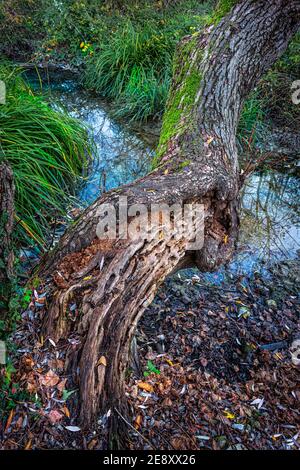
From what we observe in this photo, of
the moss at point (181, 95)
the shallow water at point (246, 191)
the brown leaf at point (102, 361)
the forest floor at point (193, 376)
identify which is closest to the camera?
the forest floor at point (193, 376)

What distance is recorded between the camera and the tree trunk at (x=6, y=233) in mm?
1327

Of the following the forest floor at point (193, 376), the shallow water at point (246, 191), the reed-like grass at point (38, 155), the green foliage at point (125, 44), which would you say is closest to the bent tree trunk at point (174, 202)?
the forest floor at point (193, 376)

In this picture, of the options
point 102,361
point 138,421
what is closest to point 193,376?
point 138,421

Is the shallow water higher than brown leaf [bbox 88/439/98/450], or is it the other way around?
the shallow water

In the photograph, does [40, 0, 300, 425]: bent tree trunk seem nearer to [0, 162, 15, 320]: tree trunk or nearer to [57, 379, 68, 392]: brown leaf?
[57, 379, 68, 392]: brown leaf

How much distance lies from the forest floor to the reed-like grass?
49.1 inches

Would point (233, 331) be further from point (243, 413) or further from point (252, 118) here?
point (252, 118)

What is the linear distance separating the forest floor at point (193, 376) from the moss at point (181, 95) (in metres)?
1.16

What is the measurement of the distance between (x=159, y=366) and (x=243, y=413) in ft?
1.69

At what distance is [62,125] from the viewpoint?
376 cm

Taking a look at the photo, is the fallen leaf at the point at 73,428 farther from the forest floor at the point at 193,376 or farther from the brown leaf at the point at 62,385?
the brown leaf at the point at 62,385

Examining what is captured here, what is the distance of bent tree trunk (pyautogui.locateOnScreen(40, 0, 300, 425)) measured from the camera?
1685 millimetres

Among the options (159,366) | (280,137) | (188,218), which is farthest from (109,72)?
(159,366)

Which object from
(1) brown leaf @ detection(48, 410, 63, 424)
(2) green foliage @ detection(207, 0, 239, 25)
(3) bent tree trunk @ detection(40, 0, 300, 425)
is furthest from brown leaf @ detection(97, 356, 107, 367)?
(2) green foliage @ detection(207, 0, 239, 25)
